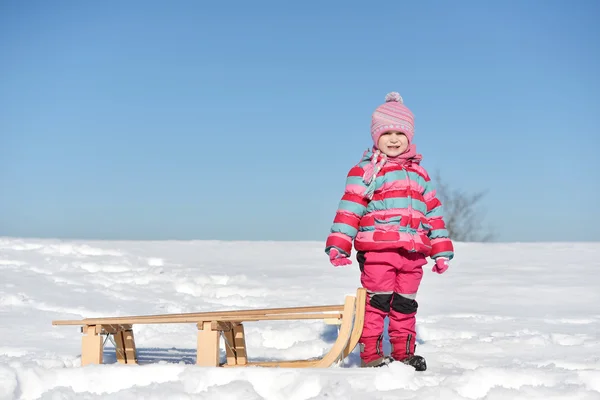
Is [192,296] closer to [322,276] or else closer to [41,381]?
[322,276]

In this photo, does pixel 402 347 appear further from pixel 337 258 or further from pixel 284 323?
pixel 284 323

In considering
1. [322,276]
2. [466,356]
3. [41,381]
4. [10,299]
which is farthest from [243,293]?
[41,381]

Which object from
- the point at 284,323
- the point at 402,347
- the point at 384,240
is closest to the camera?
the point at 384,240

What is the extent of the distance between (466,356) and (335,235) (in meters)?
1.17

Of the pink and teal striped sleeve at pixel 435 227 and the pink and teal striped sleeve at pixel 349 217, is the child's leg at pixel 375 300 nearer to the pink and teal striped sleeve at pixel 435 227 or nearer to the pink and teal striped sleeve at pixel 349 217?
the pink and teal striped sleeve at pixel 349 217

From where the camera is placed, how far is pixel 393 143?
4262 millimetres

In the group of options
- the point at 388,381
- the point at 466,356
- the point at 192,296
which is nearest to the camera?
the point at 388,381

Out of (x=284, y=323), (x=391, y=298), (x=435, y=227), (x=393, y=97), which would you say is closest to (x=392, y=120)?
(x=393, y=97)

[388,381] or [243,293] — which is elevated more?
[243,293]

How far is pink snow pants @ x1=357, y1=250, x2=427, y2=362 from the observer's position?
4.04 meters

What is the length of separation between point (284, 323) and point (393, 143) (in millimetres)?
2167

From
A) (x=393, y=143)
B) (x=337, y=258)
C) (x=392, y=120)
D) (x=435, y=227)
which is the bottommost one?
(x=337, y=258)

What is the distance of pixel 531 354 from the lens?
445 centimetres

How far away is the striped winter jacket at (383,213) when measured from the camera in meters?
4.01
